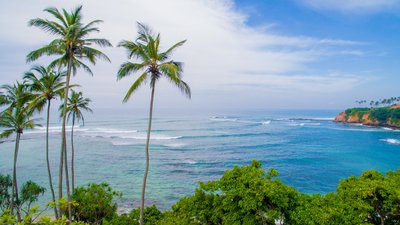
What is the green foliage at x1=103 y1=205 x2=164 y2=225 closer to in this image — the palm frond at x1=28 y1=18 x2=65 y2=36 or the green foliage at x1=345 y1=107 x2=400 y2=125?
the palm frond at x1=28 y1=18 x2=65 y2=36

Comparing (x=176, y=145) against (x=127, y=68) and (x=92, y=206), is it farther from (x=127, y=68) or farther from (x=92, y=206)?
(x=127, y=68)

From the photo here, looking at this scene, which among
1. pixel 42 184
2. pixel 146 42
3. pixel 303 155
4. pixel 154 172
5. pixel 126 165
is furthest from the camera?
pixel 303 155

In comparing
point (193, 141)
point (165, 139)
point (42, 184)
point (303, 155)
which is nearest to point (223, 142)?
point (193, 141)

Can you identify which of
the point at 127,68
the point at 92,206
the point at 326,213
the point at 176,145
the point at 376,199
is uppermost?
the point at 127,68

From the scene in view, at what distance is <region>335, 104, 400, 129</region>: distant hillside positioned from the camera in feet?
262

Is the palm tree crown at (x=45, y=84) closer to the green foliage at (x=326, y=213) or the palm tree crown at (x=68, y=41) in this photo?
the palm tree crown at (x=68, y=41)

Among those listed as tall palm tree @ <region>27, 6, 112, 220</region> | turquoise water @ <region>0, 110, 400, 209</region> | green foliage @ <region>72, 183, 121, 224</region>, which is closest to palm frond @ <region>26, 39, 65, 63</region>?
tall palm tree @ <region>27, 6, 112, 220</region>

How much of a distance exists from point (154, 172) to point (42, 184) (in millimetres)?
13241

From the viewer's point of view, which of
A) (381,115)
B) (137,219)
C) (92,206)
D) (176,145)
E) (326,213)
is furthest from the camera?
(381,115)

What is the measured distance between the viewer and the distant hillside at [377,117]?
262 feet

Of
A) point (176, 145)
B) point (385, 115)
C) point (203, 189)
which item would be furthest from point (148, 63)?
point (385, 115)

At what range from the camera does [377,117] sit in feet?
282

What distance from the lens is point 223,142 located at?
54.8 metres

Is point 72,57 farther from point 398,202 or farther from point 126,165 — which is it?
point 126,165
